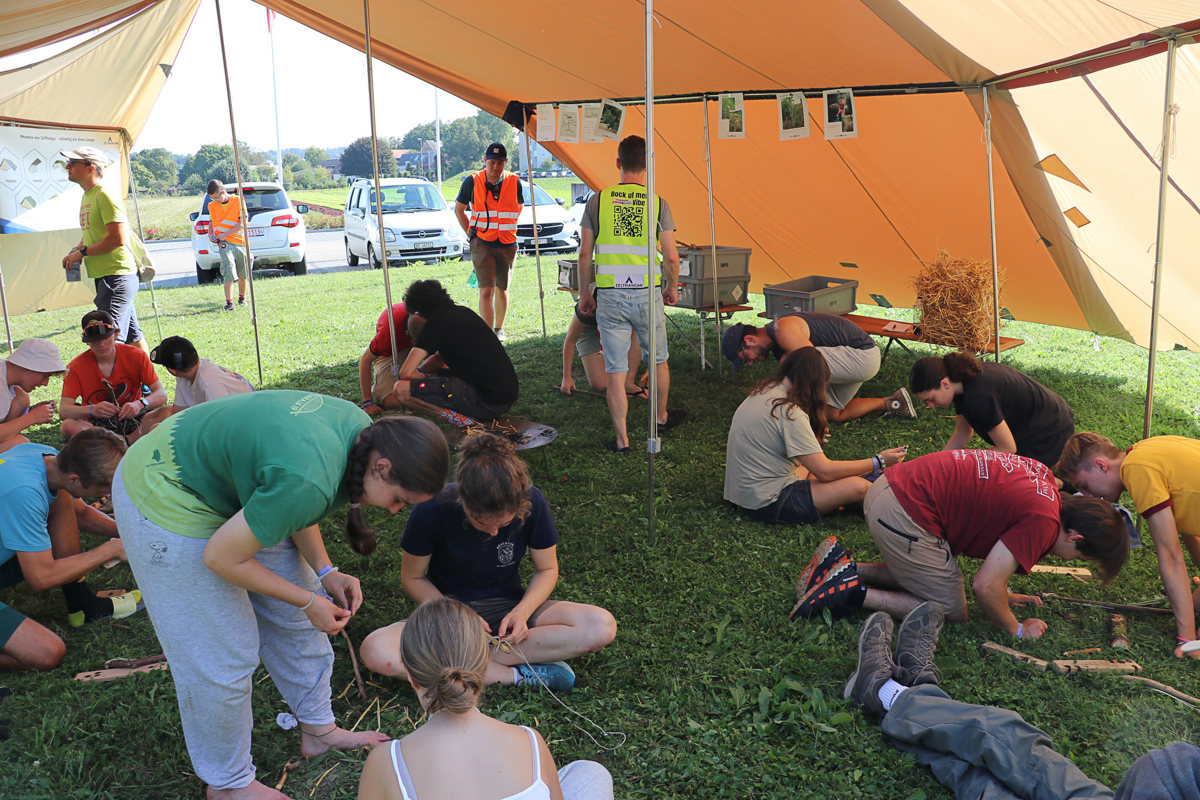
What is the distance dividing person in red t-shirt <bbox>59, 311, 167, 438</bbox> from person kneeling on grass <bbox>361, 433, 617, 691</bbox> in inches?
105

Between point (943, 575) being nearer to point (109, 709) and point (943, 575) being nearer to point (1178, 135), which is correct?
point (1178, 135)

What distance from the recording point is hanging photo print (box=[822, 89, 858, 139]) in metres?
5.68

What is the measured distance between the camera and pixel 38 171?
31.1 ft

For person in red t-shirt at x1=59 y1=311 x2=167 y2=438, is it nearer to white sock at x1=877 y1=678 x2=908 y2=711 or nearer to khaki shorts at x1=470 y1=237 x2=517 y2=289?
khaki shorts at x1=470 y1=237 x2=517 y2=289

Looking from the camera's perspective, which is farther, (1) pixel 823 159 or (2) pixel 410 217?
(2) pixel 410 217

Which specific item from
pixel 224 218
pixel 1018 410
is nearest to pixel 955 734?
pixel 1018 410

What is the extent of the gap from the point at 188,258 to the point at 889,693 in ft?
65.2

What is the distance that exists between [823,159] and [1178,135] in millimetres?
2952

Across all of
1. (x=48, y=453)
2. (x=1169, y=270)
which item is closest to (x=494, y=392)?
(x=48, y=453)

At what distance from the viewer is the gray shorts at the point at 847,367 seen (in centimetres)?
539

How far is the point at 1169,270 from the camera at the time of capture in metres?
5.03

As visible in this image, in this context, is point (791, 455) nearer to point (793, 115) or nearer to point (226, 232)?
point (793, 115)

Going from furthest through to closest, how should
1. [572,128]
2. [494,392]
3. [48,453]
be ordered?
[572,128]
[494,392]
[48,453]

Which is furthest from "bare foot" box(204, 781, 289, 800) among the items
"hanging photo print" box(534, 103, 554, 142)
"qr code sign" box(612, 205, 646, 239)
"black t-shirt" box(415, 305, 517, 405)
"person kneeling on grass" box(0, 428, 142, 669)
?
"hanging photo print" box(534, 103, 554, 142)
